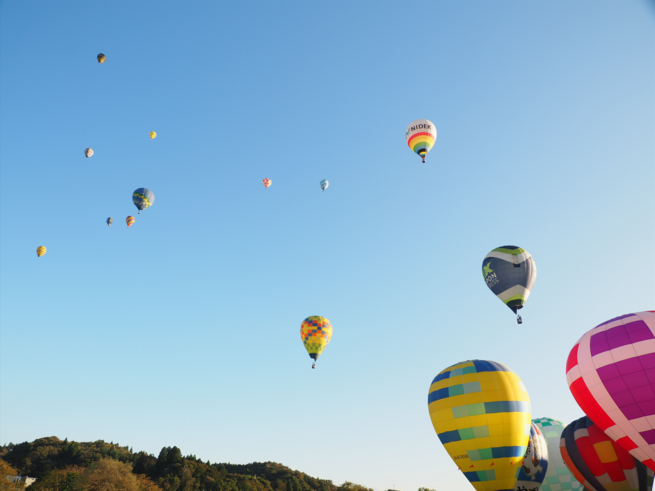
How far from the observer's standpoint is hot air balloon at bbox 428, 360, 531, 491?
19.8 meters

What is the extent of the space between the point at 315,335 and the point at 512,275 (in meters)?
14.9

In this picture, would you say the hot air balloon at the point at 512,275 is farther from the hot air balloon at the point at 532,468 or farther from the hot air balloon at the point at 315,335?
the hot air balloon at the point at 315,335

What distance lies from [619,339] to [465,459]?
326 inches

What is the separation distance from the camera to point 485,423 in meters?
20.0

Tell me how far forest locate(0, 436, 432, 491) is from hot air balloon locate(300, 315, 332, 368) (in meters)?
25.0

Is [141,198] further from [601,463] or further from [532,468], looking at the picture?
[601,463]

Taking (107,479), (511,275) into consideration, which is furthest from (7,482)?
(511,275)

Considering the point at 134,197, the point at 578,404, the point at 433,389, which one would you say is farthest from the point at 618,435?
the point at 134,197

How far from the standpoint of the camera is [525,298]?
79.4 feet

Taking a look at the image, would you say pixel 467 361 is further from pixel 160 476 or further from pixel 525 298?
pixel 160 476

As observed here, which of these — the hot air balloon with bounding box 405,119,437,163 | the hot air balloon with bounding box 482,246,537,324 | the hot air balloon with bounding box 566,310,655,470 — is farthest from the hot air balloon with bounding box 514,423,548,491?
the hot air balloon with bounding box 405,119,437,163

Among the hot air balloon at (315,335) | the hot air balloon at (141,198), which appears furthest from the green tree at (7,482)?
the hot air balloon at (315,335)

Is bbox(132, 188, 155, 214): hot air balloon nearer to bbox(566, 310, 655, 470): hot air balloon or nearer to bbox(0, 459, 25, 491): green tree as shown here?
bbox(0, 459, 25, 491): green tree

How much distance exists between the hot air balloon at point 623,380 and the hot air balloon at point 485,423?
308cm
